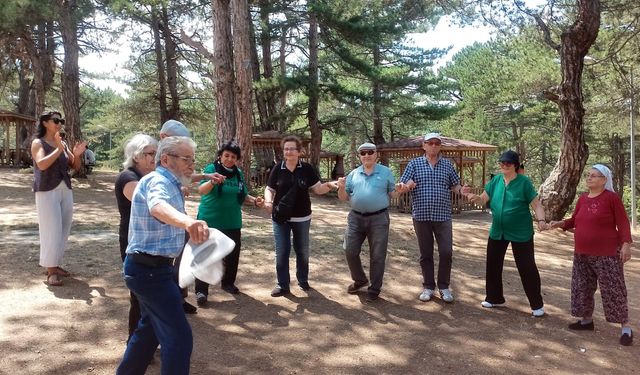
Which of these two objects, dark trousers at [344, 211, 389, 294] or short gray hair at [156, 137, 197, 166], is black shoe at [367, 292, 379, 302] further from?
short gray hair at [156, 137, 197, 166]

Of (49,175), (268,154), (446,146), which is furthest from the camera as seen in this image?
(268,154)

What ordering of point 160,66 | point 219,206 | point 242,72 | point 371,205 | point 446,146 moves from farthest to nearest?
point 160,66, point 446,146, point 242,72, point 371,205, point 219,206

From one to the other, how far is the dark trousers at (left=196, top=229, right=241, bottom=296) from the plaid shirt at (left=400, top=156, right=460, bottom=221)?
1695mm

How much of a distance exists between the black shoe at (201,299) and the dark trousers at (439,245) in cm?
205

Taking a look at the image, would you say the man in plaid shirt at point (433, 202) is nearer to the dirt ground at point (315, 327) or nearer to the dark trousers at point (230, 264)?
the dirt ground at point (315, 327)

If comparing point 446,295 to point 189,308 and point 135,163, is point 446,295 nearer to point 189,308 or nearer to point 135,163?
point 189,308

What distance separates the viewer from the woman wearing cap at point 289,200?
15.3ft

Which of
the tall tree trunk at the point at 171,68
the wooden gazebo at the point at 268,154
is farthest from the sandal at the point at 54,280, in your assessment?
the tall tree trunk at the point at 171,68

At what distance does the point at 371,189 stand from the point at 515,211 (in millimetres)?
1273

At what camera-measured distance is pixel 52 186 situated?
4504 mm

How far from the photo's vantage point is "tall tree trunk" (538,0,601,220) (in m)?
9.92

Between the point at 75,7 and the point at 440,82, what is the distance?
13.7 metres

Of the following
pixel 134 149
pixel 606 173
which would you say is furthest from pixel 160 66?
pixel 606 173

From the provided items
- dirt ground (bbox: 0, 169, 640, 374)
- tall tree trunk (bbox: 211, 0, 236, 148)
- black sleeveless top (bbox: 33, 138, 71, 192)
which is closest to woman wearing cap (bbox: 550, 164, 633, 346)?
dirt ground (bbox: 0, 169, 640, 374)
